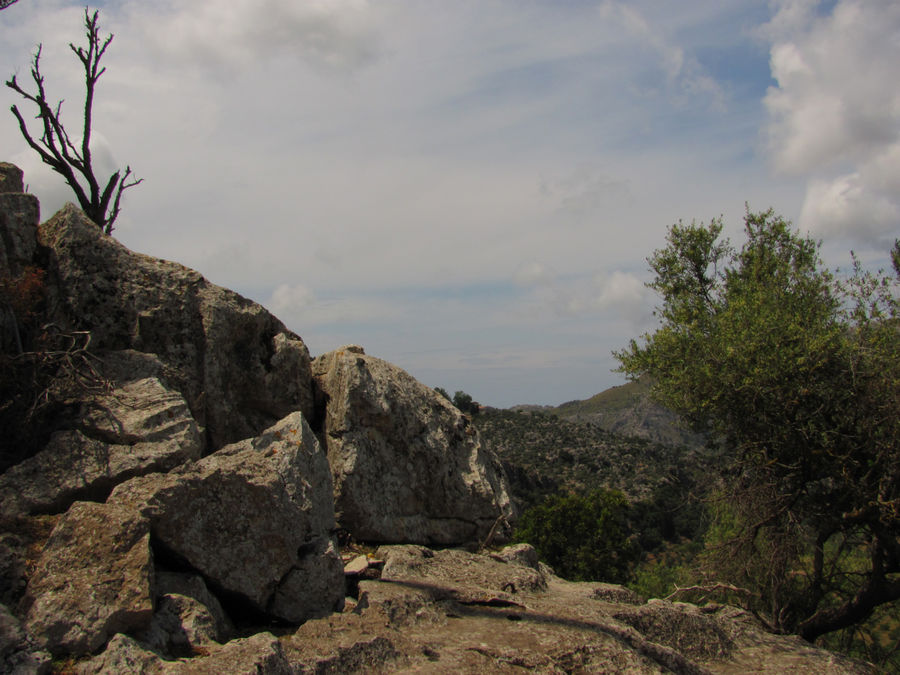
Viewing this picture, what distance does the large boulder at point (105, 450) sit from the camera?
23.1 feet

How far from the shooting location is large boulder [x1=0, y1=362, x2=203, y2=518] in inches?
277

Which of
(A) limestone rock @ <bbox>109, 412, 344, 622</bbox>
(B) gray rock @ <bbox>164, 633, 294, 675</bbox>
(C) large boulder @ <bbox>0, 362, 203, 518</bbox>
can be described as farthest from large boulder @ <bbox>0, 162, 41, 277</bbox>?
(B) gray rock @ <bbox>164, 633, 294, 675</bbox>

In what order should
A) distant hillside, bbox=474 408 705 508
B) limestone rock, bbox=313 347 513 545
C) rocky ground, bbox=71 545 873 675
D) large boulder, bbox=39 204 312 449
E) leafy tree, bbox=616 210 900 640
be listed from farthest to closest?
distant hillside, bbox=474 408 705 508 → leafy tree, bbox=616 210 900 640 → limestone rock, bbox=313 347 513 545 → large boulder, bbox=39 204 312 449 → rocky ground, bbox=71 545 873 675

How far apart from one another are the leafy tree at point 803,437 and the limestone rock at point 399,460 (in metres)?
5.94

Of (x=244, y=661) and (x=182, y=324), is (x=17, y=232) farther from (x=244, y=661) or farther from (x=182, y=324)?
(x=244, y=661)

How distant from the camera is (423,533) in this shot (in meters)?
11.1

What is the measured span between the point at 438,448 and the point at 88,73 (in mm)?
11841

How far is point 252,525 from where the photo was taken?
23.5 ft

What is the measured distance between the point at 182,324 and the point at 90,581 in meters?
4.67

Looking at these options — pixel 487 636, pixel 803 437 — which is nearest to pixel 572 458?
pixel 803 437

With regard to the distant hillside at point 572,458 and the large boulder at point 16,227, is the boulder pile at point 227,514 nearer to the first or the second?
the large boulder at point 16,227

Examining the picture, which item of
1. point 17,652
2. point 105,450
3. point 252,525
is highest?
point 105,450

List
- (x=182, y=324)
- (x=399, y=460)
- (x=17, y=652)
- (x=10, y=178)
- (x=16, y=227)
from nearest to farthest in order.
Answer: (x=17, y=652)
(x=16, y=227)
(x=10, y=178)
(x=182, y=324)
(x=399, y=460)

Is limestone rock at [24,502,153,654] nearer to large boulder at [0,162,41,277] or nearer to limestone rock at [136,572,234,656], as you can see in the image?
limestone rock at [136,572,234,656]
